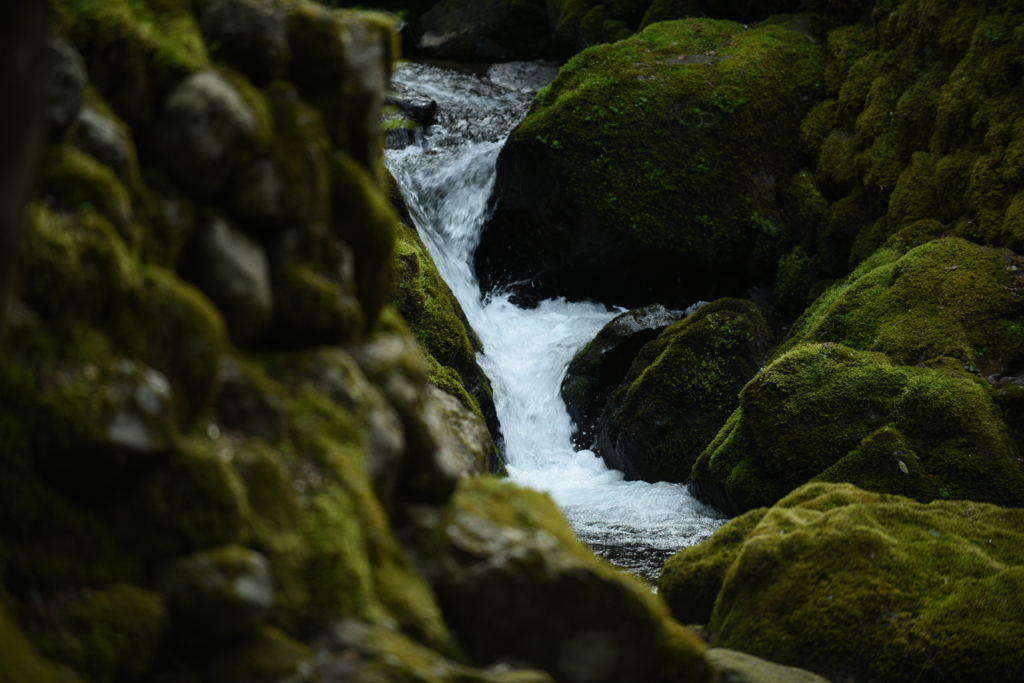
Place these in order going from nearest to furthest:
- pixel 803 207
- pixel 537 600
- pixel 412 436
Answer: pixel 537 600
pixel 412 436
pixel 803 207

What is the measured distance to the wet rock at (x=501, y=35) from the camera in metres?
25.6

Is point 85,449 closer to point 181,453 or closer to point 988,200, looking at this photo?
point 181,453

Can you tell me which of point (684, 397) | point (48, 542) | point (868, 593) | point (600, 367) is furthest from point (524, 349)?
point (48, 542)

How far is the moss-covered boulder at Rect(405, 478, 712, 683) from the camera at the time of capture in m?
3.07

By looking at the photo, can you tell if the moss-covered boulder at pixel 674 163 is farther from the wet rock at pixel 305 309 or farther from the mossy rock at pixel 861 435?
the wet rock at pixel 305 309

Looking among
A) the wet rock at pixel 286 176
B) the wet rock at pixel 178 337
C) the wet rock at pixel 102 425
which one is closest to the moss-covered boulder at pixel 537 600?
the wet rock at pixel 178 337

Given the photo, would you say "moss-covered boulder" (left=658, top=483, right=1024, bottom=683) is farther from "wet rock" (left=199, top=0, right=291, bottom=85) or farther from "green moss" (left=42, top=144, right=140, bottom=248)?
"green moss" (left=42, top=144, right=140, bottom=248)

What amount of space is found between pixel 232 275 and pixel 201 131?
0.48 metres

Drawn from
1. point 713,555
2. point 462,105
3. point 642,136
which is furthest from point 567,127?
point 713,555

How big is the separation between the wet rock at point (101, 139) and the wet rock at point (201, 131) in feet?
0.55

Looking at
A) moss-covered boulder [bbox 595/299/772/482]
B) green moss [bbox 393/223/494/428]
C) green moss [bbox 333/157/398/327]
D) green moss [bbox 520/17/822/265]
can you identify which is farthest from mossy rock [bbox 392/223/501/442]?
green moss [bbox 333/157/398/327]

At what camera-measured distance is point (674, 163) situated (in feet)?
46.6

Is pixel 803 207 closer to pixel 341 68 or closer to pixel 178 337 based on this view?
pixel 341 68

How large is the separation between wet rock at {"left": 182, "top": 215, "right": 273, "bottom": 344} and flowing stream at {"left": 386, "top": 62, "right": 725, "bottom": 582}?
5658 mm
